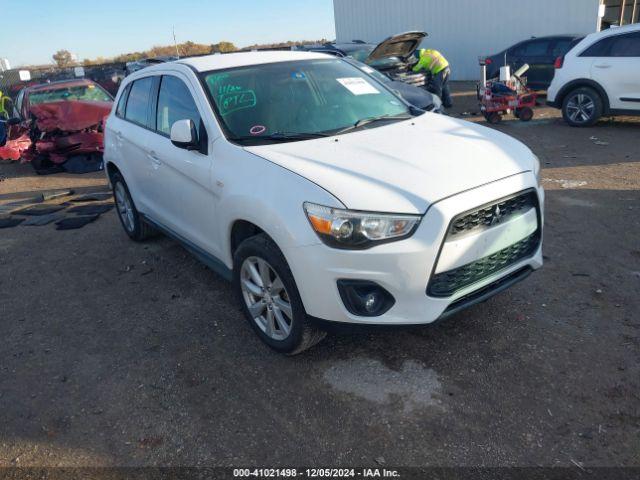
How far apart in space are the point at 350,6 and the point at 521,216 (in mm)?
21843

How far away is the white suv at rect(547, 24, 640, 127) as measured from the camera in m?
8.74

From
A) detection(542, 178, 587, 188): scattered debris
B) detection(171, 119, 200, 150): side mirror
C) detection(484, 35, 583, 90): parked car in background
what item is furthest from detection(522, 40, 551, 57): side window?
detection(171, 119, 200, 150): side mirror

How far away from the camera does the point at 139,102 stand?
5.01 meters

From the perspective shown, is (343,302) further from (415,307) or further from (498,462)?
(498,462)

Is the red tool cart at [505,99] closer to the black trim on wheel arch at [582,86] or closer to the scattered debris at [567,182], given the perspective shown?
the black trim on wheel arch at [582,86]

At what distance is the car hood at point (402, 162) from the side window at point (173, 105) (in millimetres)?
856

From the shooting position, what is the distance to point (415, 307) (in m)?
2.77

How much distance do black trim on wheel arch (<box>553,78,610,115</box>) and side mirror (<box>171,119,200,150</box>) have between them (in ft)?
27.0

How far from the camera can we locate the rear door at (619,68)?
8.69 metres

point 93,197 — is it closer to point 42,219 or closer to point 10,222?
point 42,219

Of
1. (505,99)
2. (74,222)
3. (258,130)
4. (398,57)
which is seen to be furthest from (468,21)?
(258,130)

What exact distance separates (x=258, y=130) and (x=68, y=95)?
30.4ft

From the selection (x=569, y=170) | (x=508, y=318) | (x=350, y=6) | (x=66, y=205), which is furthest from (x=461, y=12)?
(x=508, y=318)

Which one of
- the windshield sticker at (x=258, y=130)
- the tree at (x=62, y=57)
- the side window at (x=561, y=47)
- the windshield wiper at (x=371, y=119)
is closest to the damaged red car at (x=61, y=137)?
the windshield sticker at (x=258, y=130)
